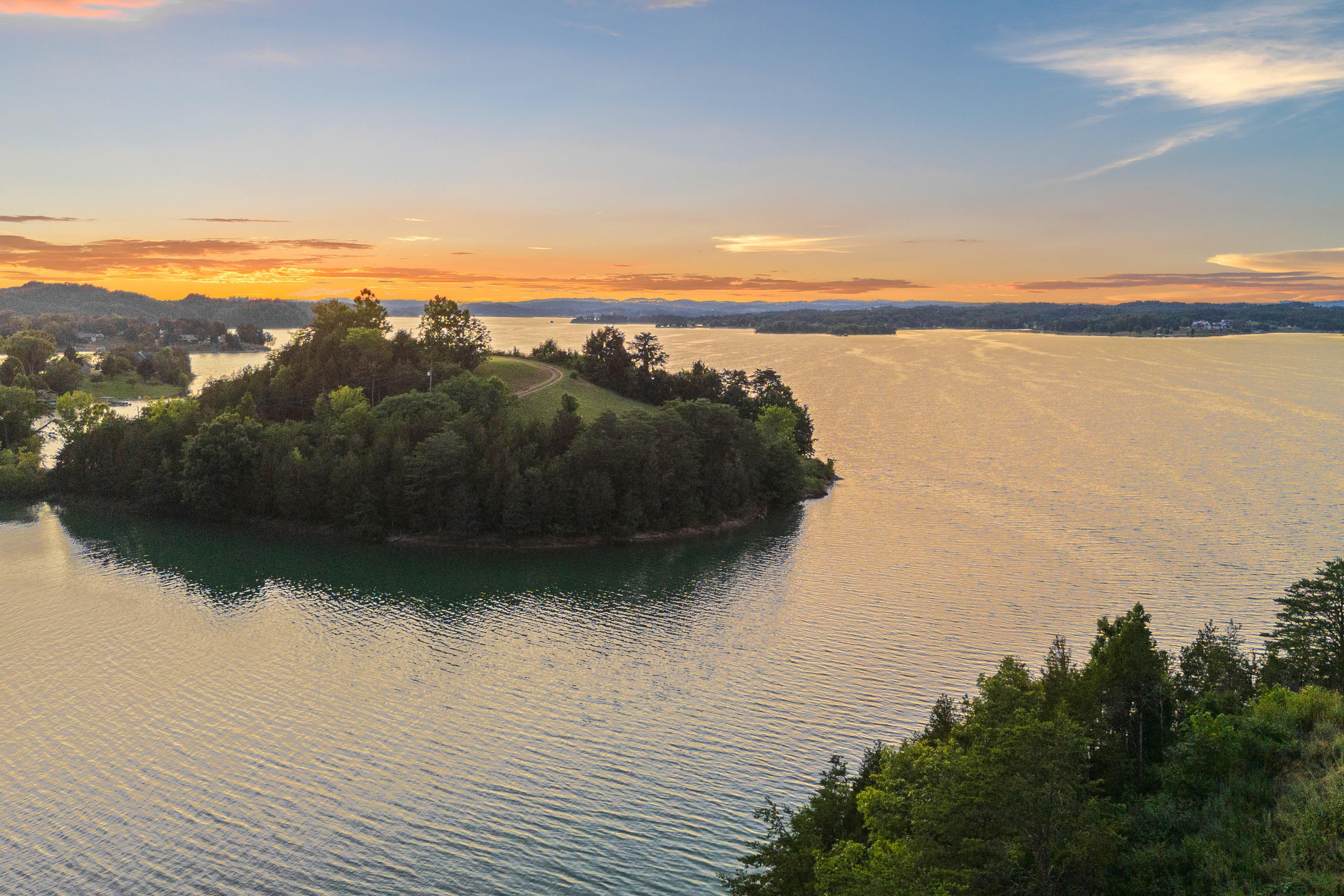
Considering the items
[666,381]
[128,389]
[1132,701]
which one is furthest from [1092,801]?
[128,389]

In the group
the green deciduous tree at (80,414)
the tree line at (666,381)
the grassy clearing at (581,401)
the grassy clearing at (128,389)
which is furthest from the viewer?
the grassy clearing at (128,389)

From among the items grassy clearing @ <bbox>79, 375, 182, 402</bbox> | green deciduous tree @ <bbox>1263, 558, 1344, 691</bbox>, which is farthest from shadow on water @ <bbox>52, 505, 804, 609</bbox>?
grassy clearing @ <bbox>79, 375, 182, 402</bbox>

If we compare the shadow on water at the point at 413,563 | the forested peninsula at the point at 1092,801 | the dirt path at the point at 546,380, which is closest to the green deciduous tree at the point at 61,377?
the shadow on water at the point at 413,563

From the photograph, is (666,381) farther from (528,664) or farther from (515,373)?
(528,664)

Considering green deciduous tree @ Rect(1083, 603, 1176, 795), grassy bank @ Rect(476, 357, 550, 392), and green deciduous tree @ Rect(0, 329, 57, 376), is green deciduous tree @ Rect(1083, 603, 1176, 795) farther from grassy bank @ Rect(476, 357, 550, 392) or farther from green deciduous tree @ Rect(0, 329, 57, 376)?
green deciduous tree @ Rect(0, 329, 57, 376)

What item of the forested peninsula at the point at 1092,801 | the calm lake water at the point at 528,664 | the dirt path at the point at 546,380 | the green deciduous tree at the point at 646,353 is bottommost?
the calm lake water at the point at 528,664

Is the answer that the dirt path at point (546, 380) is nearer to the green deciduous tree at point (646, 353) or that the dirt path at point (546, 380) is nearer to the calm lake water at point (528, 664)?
the green deciduous tree at point (646, 353)

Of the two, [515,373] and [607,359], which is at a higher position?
[607,359]
